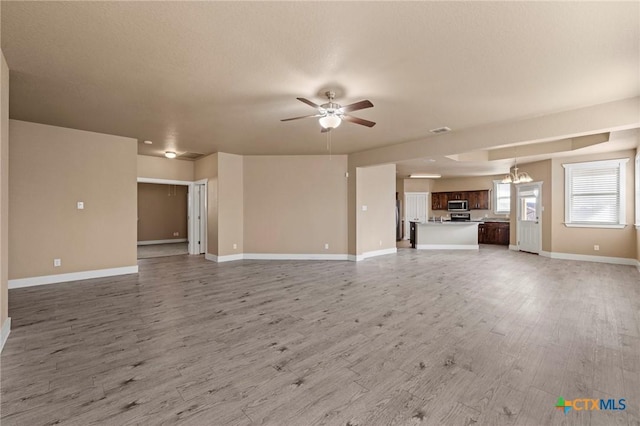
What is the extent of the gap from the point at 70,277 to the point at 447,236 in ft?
31.4

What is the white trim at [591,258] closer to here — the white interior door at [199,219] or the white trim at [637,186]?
the white trim at [637,186]

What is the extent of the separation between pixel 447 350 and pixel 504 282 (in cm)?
323

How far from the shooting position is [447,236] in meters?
9.34

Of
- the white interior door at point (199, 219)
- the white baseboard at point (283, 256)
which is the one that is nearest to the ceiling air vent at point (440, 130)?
the white baseboard at point (283, 256)

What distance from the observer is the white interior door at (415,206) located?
12344 mm

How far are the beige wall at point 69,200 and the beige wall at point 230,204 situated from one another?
1.83m

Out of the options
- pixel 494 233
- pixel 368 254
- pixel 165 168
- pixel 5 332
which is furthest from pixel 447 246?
pixel 5 332

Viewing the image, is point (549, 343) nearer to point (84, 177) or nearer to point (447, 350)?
point (447, 350)

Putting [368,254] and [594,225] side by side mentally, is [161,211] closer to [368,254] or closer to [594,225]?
[368,254]

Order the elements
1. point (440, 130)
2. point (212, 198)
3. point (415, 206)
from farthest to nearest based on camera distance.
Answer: point (415, 206)
point (212, 198)
point (440, 130)

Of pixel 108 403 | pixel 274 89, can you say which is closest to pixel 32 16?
pixel 274 89

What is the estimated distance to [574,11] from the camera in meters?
2.05

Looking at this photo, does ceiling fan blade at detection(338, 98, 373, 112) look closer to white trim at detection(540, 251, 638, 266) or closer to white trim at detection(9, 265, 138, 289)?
white trim at detection(9, 265, 138, 289)

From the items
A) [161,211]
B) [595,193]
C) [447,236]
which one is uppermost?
[595,193]
